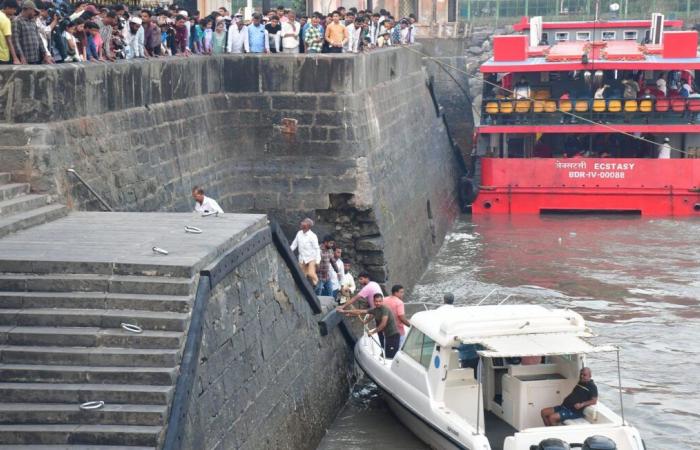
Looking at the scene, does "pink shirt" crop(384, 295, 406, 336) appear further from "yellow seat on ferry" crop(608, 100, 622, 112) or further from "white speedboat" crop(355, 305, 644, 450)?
"yellow seat on ferry" crop(608, 100, 622, 112)

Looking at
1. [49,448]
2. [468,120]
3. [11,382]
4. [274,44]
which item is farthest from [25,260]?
[468,120]

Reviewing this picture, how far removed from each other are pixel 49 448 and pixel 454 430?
392 centimetres

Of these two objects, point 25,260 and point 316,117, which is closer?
point 25,260

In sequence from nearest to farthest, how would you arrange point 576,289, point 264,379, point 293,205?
point 264,379, point 293,205, point 576,289

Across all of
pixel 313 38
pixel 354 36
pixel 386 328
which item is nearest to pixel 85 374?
pixel 386 328

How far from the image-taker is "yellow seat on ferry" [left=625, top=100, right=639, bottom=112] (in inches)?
1032

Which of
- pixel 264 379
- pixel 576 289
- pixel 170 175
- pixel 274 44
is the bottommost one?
pixel 576 289

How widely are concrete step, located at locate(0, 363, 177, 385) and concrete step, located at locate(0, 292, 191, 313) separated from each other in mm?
557

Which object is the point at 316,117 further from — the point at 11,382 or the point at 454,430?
the point at 11,382

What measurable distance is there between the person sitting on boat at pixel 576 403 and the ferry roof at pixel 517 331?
36 cm

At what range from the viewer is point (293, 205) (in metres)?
16.5

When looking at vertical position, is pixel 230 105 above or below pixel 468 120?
above

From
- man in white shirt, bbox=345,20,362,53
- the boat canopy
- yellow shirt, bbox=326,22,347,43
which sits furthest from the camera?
man in white shirt, bbox=345,20,362,53

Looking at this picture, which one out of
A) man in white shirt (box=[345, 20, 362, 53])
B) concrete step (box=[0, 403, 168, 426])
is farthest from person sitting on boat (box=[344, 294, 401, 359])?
man in white shirt (box=[345, 20, 362, 53])
